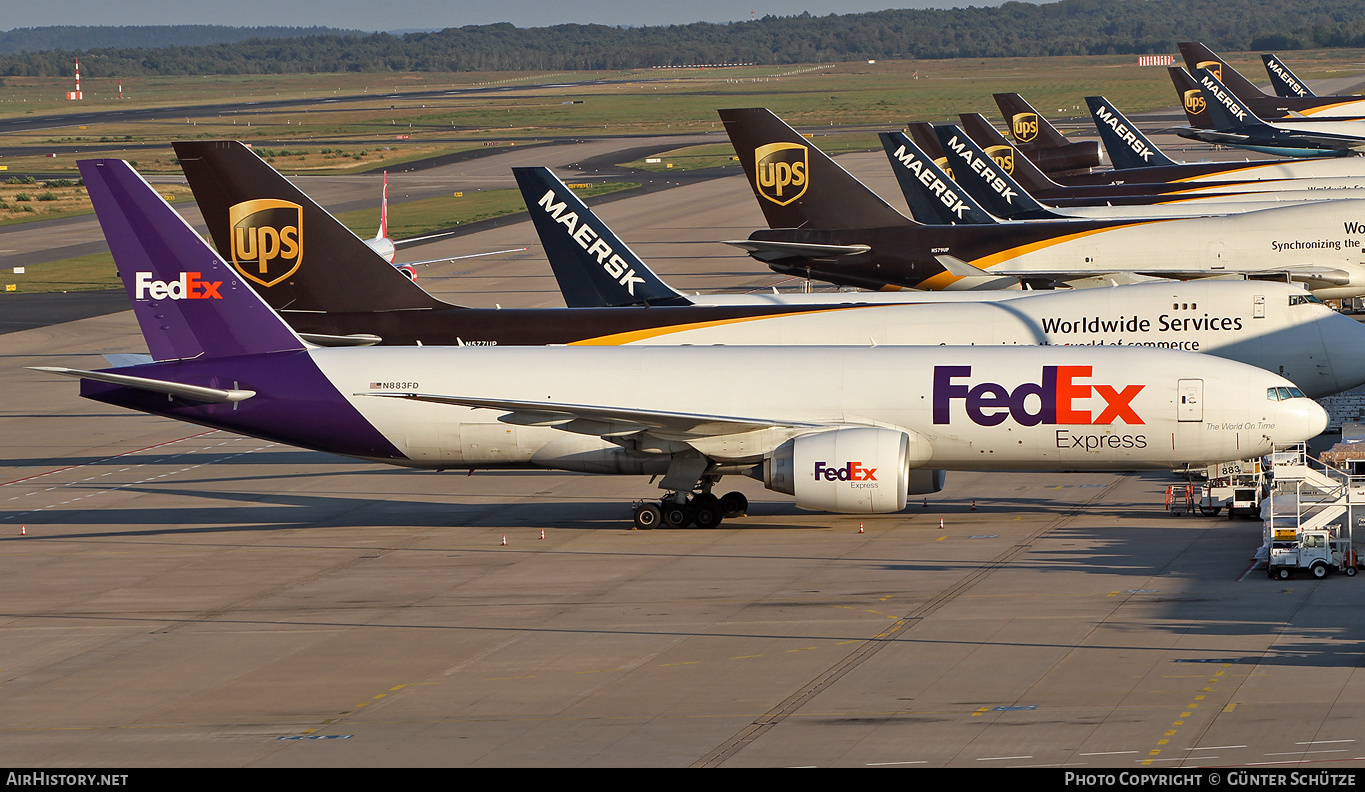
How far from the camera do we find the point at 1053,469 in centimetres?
3428

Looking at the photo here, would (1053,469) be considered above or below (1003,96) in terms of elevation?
below

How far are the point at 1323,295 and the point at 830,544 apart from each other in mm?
30485

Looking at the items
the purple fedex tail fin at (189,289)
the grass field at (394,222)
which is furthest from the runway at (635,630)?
the grass field at (394,222)

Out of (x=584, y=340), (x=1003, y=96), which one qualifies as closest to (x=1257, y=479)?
(x=584, y=340)

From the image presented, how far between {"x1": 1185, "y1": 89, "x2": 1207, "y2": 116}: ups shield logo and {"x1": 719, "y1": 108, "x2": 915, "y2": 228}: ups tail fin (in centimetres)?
5939

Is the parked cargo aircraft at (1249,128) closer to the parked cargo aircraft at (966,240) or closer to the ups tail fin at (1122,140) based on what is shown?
the ups tail fin at (1122,140)

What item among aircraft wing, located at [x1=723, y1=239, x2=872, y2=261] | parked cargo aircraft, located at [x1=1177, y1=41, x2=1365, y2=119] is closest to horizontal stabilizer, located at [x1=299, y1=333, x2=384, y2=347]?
aircraft wing, located at [x1=723, y1=239, x2=872, y2=261]

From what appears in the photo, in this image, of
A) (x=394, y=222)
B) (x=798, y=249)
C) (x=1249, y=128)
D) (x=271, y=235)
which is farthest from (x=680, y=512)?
(x=1249, y=128)

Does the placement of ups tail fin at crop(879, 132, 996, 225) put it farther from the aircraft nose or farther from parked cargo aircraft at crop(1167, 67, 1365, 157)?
parked cargo aircraft at crop(1167, 67, 1365, 157)

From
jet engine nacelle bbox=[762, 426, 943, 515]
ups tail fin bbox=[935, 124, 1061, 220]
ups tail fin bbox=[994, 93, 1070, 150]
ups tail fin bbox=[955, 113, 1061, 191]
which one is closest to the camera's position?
jet engine nacelle bbox=[762, 426, 943, 515]

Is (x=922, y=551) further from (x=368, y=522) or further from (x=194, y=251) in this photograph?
(x=194, y=251)

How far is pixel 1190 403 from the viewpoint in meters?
33.4

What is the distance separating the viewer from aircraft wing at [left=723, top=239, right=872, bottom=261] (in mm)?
55125

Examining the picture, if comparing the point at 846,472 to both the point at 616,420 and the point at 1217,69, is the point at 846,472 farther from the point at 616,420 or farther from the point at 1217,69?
the point at 1217,69
